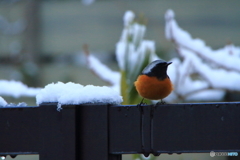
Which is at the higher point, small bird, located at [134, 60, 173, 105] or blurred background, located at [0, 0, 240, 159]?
blurred background, located at [0, 0, 240, 159]

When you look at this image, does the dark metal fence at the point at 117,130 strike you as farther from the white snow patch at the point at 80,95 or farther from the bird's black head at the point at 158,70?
the bird's black head at the point at 158,70

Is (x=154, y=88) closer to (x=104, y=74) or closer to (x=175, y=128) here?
(x=175, y=128)

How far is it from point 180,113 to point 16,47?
5.03 metres

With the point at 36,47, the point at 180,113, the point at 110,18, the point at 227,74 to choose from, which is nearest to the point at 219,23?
the point at 110,18

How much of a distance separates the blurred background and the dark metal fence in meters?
3.91

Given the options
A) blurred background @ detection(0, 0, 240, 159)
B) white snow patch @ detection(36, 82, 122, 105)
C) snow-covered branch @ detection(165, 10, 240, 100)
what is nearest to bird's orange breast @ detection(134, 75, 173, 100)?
white snow patch @ detection(36, 82, 122, 105)

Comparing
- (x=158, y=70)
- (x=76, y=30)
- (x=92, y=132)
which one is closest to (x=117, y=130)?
(x=92, y=132)

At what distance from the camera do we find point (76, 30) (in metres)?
5.59

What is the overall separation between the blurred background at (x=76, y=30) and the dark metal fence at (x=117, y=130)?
12.8ft

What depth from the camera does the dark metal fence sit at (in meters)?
1.17

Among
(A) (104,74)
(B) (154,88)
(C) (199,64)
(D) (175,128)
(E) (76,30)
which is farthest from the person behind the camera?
(E) (76,30)

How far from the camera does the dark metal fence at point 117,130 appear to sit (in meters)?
1.17

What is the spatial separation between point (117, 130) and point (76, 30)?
177 inches

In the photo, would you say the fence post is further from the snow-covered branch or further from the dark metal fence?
the snow-covered branch
